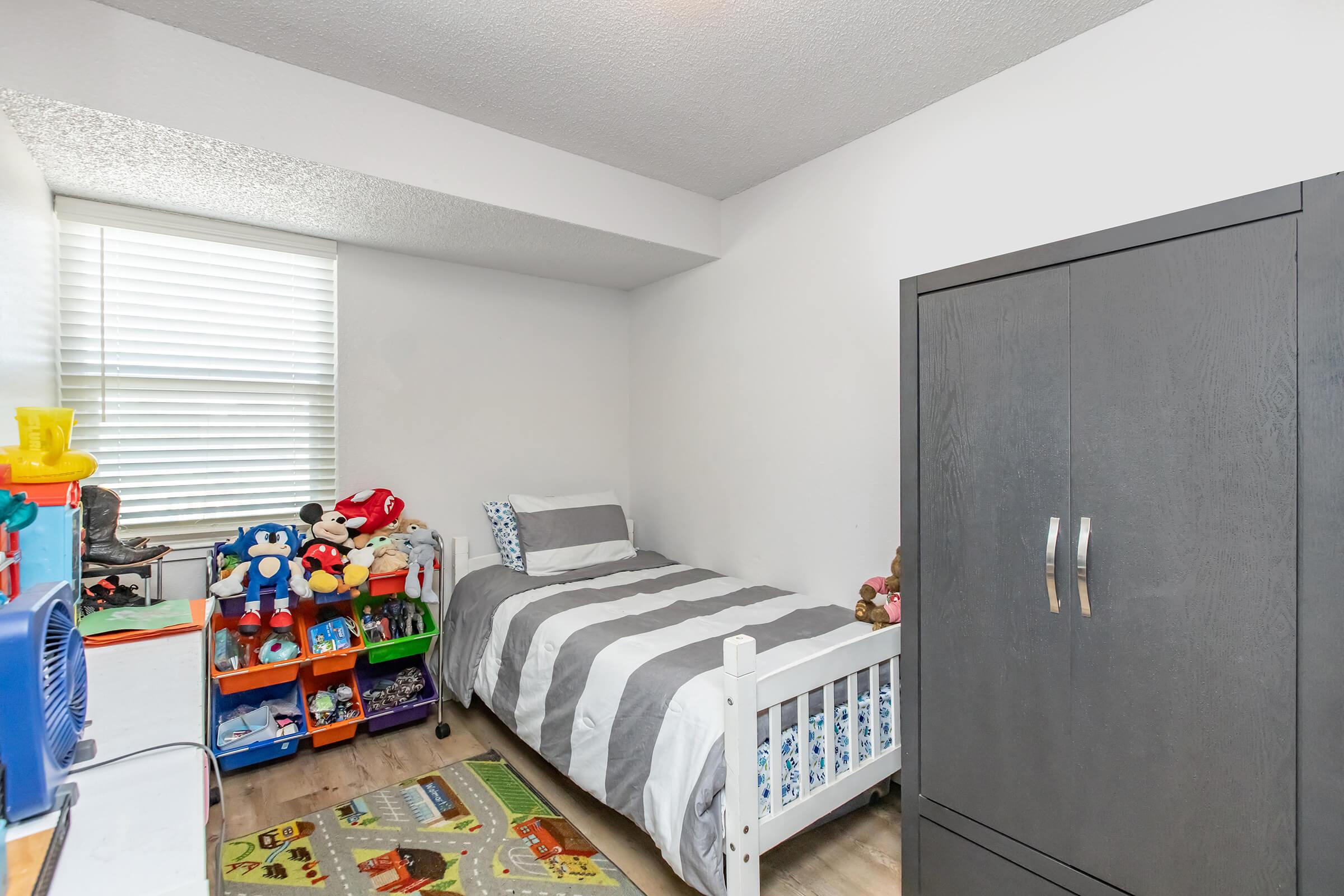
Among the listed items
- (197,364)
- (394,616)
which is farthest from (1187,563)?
(197,364)

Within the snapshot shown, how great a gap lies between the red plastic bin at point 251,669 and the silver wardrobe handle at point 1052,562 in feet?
8.30

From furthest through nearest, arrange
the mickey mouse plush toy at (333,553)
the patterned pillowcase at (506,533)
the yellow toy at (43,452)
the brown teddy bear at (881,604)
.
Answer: the patterned pillowcase at (506,533)
the mickey mouse plush toy at (333,553)
the brown teddy bear at (881,604)
the yellow toy at (43,452)

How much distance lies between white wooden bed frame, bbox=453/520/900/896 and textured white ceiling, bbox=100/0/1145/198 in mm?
1711

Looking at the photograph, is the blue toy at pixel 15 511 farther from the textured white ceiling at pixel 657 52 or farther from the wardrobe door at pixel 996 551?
the wardrobe door at pixel 996 551

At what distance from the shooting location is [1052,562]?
142 centimetres

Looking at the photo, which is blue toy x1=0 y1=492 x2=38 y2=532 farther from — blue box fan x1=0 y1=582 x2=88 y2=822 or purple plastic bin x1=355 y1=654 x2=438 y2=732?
purple plastic bin x1=355 y1=654 x2=438 y2=732

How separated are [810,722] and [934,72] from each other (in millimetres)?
2065

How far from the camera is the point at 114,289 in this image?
240 centimetres

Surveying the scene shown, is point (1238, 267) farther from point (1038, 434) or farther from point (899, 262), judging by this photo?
point (899, 262)

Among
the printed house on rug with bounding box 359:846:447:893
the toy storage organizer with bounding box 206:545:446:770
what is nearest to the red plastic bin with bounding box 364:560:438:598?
the toy storage organizer with bounding box 206:545:446:770

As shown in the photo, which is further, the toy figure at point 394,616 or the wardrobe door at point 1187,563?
the toy figure at point 394,616

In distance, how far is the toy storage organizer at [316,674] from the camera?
7.84 feet

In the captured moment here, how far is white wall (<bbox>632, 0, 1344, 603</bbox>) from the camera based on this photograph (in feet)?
5.26

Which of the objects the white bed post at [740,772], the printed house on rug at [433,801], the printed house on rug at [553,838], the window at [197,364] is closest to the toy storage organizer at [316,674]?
the window at [197,364]
